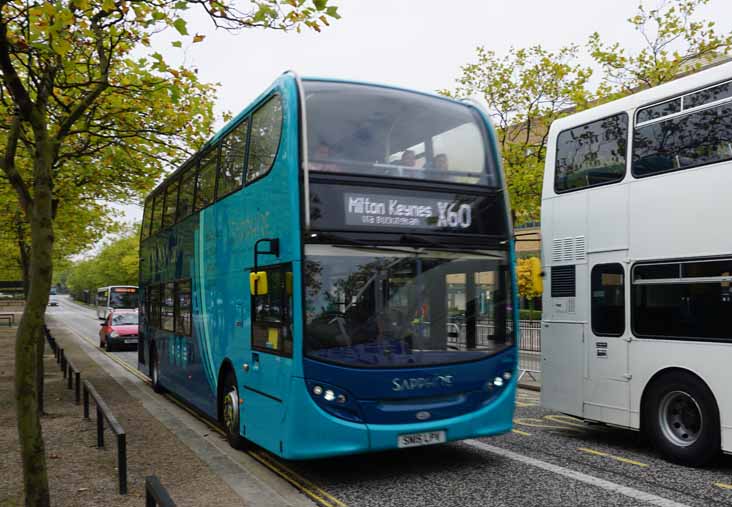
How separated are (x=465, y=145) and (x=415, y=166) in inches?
30.1

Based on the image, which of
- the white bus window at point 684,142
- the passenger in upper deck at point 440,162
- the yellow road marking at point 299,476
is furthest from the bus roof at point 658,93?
the yellow road marking at point 299,476

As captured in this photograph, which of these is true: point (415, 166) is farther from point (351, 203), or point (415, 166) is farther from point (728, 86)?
point (728, 86)

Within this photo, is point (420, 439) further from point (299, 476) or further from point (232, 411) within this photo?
point (232, 411)

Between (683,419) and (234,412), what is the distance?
5126mm

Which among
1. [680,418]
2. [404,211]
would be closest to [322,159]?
[404,211]

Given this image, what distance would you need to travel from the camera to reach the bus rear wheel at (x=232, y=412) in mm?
8359

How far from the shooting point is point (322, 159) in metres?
6.64

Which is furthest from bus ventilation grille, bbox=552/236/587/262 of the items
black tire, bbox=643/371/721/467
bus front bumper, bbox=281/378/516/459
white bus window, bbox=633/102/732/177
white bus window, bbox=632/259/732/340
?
bus front bumper, bbox=281/378/516/459

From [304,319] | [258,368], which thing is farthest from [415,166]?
[258,368]

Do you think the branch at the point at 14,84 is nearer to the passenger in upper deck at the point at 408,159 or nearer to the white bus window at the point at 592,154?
the passenger in upper deck at the point at 408,159

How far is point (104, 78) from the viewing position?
7961 millimetres

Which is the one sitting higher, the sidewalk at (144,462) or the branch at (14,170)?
the branch at (14,170)

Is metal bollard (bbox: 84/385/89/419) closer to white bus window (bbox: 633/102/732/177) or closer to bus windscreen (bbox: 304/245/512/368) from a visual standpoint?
bus windscreen (bbox: 304/245/512/368)

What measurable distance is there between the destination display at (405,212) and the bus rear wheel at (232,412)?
9.75 ft
